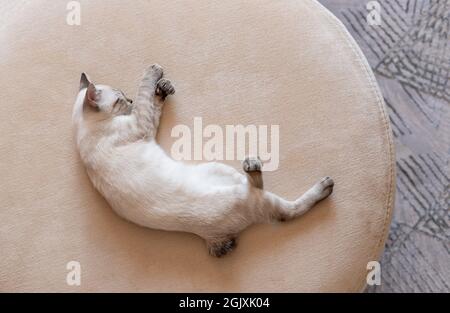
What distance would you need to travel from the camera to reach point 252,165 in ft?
3.89

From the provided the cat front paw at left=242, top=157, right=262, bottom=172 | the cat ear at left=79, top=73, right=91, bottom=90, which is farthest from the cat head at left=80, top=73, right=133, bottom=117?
the cat front paw at left=242, top=157, right=262, bottom=172

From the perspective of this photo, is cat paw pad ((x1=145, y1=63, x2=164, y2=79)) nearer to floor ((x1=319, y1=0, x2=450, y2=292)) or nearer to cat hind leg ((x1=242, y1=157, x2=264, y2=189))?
cat hind leg ((x1=242, y1=157, x2=264, y2=189))

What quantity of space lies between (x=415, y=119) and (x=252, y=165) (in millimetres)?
804

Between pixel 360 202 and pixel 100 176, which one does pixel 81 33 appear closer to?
pixel 100 176

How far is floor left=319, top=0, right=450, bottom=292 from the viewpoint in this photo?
64.7 inches

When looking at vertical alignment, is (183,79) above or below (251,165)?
above

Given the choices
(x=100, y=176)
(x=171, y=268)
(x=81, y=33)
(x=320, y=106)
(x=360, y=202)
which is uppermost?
(x=81, y=33)

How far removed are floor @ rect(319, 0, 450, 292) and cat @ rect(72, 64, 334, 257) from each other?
0.58 metres

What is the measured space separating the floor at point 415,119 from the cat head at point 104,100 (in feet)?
2.94

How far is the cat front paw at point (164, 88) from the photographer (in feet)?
4.09

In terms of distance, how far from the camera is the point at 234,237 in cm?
121

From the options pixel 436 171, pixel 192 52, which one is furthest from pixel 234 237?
pixel 436 171

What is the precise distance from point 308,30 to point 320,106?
20cm
